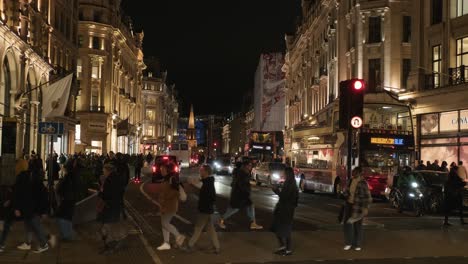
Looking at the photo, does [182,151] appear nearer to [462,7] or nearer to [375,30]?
[375,30]

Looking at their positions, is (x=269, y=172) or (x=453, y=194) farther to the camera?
(x=269, y=172)

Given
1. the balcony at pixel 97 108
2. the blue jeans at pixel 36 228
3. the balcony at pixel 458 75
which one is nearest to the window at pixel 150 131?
the balcony at pixel 97 108

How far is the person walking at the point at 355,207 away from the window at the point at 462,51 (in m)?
22.7

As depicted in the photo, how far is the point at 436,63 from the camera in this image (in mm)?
35688

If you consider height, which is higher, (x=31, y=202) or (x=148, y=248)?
(x=31, y=202)

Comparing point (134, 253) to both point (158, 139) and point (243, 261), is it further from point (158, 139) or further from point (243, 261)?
point (158, 139)

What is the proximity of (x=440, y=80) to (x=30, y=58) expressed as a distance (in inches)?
1048

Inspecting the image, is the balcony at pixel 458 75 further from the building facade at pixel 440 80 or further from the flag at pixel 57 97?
the flag at pixel 57 97

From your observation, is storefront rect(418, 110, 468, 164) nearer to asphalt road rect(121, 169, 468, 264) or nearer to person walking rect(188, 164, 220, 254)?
asphalt road rect(121, 169, 468, 264)

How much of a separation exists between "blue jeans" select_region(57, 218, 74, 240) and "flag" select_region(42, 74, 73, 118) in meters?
9.29

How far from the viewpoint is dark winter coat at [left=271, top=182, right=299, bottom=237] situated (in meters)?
11.9

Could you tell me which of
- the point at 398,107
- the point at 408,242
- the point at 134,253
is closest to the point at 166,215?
the point at 134,253

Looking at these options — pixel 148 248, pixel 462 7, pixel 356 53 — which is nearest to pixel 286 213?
pixel 148 248

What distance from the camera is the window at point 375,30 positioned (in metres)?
44.4
